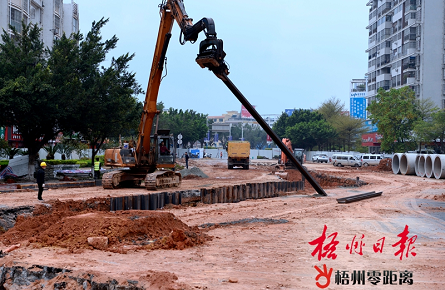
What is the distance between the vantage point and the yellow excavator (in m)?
19.1

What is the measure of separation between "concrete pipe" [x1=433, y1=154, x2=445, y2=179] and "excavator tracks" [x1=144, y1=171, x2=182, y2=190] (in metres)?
22.3

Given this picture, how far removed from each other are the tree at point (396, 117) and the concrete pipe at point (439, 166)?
20227 mm

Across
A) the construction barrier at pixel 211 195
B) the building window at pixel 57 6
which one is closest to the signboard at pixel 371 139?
the construction barrier at pixel 211 195

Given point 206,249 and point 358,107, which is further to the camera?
point 358,107

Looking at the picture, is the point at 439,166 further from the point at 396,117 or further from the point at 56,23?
the point at 56,23

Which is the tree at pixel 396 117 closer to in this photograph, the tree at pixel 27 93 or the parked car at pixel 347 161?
the parked car at pixel 347 161

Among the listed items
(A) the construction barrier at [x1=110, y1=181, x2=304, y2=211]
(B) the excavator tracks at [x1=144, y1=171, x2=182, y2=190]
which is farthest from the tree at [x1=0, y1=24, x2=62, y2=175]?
(A) the construction barrier at [x1=110, y1=181, x2=304, y2=211]

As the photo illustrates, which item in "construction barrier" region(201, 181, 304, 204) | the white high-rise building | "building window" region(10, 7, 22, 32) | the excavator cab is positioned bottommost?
"construction barrier" region(201, 181, 304, 204)

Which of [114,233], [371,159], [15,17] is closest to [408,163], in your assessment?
[371,159]

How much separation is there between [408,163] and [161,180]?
89.7ft

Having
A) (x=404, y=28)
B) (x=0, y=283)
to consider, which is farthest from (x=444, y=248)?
(x=404, y=28)

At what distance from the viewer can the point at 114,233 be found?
388 inches

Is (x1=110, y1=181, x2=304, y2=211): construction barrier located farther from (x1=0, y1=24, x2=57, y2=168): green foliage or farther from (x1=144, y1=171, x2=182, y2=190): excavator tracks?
(x1=0, y1=24, x2=57, y2=168): green foliage

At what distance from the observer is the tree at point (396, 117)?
56.1 metres
